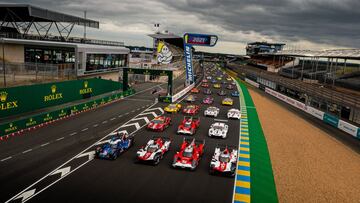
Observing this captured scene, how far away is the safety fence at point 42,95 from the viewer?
1144 inches

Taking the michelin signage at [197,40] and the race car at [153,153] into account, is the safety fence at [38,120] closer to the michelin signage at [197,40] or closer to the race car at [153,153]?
the race car at [153,153]

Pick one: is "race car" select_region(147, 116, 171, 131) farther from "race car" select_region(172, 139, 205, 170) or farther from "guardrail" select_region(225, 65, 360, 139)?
"guardrail" select_region(225, 65, 360, 139)

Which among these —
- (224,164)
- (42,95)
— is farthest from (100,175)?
(42,95)

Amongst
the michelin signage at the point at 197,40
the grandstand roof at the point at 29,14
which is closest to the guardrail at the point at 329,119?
the michelin signage at the point at 197,40

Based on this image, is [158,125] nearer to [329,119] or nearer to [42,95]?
[42,95]

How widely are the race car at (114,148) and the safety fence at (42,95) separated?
42.1 ft

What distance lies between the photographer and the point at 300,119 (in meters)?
41.3

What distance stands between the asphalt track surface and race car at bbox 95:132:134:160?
0.44 metres

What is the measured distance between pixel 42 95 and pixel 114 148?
1646cm

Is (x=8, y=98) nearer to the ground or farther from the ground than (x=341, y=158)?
farther from the ground

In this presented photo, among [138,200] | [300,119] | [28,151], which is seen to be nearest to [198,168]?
[138,200]

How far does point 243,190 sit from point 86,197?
9030 millimetres

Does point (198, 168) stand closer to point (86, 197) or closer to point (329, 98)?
point (86, 197)

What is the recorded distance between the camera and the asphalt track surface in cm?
1625
